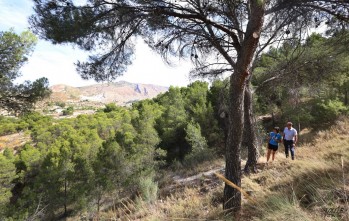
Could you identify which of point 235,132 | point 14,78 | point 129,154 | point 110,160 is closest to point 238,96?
point 235,132

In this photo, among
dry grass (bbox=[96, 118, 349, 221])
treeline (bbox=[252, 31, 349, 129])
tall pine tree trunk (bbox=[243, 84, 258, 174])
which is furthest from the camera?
tall pine tree trunk (bbox=[243, 84, 258, 174])

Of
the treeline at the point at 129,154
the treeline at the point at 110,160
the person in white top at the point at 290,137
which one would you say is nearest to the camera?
the person in white top at the point at 290,137

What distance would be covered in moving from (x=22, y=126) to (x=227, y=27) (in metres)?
43.7

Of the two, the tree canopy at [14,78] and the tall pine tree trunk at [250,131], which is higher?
the tree canopy at [14,78]

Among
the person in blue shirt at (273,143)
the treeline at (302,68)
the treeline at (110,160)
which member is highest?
the treeline at (302,68)

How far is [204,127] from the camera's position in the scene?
67.7 ft

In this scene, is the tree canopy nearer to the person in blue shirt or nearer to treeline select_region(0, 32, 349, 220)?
treeline select_region(0, 32, 349, 220)

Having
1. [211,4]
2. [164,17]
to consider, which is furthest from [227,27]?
[164,17]

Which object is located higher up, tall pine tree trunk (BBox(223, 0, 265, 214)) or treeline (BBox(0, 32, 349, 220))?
tall pine tree trunk (BBox(223, 0, 265, 214))

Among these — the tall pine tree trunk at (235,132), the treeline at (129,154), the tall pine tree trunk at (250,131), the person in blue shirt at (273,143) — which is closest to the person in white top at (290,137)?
the person in blue shirt at (273,143)

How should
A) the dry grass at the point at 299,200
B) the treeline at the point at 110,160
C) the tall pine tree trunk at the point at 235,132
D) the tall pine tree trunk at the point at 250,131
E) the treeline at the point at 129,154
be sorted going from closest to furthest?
the dry grass at the point at 299,200, the tall pine tree trunk at the point at 235,132, the tall pine tree trunk at the point at 250,131, the treeline at the point at 129,154, the treeline at the point at 110,160

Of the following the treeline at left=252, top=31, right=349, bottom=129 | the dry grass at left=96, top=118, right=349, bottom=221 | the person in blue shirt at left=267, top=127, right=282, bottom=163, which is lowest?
the person in blue shirt at left=267, top=127, right=282, bottom=163

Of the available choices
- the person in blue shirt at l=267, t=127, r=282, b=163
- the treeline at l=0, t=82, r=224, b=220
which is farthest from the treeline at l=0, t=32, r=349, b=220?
the person in blue shirt at l=267, t=127, r=282, b=163

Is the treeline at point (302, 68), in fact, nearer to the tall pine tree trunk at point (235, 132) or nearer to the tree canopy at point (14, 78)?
the tall pine tree trunk at point (235, 132)
